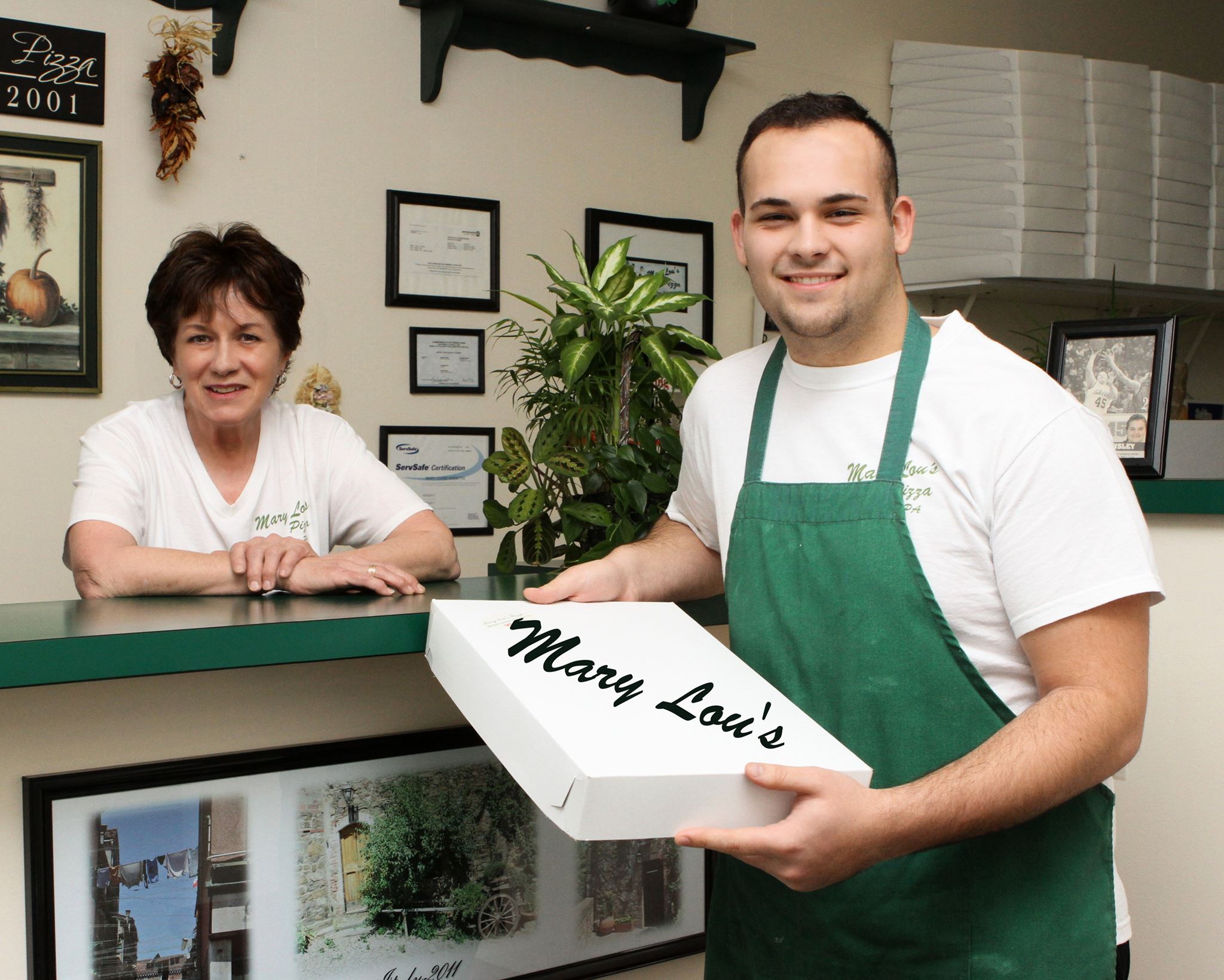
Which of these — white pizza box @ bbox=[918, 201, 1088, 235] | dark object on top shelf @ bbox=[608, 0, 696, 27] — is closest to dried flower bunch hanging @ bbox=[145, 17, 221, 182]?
dark object on top shelf @ bbox=[608, 0, 696, 27]

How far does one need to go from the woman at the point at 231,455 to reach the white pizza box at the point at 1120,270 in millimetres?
2569

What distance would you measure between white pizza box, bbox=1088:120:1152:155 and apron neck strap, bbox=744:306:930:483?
2.77 metres

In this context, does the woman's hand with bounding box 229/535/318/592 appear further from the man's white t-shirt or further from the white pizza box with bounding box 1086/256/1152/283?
the white pizza box with bounding box 1086/256/1152/283

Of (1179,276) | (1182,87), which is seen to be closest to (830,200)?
(1179,276)

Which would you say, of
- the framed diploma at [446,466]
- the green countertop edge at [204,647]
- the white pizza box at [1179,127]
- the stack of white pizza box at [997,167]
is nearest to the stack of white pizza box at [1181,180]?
the white pizza box at [1179,127]

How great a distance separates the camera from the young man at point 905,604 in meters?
0.93

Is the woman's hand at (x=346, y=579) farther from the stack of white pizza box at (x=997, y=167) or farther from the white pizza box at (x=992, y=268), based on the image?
the stack of white pizza box at (x=997, y=167)

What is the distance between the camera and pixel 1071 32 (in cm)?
417

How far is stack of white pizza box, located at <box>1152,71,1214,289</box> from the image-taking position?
3.71 m

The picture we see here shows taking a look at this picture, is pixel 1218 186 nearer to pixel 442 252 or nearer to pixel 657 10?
pixel 657 10

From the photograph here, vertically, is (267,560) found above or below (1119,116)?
below

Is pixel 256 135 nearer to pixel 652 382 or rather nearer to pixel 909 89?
pixel 652 382

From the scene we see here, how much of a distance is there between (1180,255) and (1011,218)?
0.79 metres

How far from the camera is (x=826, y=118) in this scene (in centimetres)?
114
